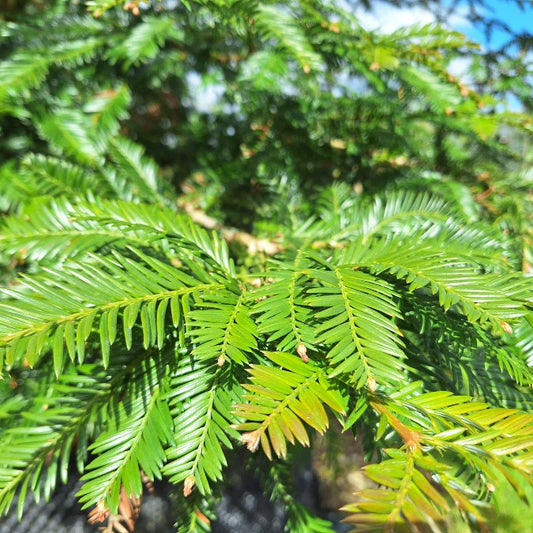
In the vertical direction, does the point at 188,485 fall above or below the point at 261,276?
below

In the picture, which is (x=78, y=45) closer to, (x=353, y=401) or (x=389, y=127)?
(x=389, y=127)

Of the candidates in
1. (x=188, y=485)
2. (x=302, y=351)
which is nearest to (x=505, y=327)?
(x=302, y=351)

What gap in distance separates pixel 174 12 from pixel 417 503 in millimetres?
1153


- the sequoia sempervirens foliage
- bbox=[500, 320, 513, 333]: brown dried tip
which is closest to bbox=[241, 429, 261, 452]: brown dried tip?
the sequoia sempervirens foliage

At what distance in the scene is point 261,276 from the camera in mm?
489

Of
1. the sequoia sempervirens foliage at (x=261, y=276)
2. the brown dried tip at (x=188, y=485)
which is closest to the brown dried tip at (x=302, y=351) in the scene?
the sequoia sempervirens foliage at (x=261, y=276)

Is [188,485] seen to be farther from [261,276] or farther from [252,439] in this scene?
[261,276]

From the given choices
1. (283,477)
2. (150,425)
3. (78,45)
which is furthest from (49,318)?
(78,45)

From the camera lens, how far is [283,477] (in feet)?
2.07

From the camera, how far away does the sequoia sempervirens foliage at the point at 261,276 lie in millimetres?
375

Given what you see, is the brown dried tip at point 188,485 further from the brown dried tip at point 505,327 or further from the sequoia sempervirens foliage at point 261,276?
the brown dried tip at point 505,327

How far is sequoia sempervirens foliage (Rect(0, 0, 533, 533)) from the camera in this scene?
0.38m

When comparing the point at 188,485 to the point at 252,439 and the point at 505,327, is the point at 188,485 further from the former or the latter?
the point at 505,327

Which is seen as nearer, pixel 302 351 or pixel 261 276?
pixel 302 351
